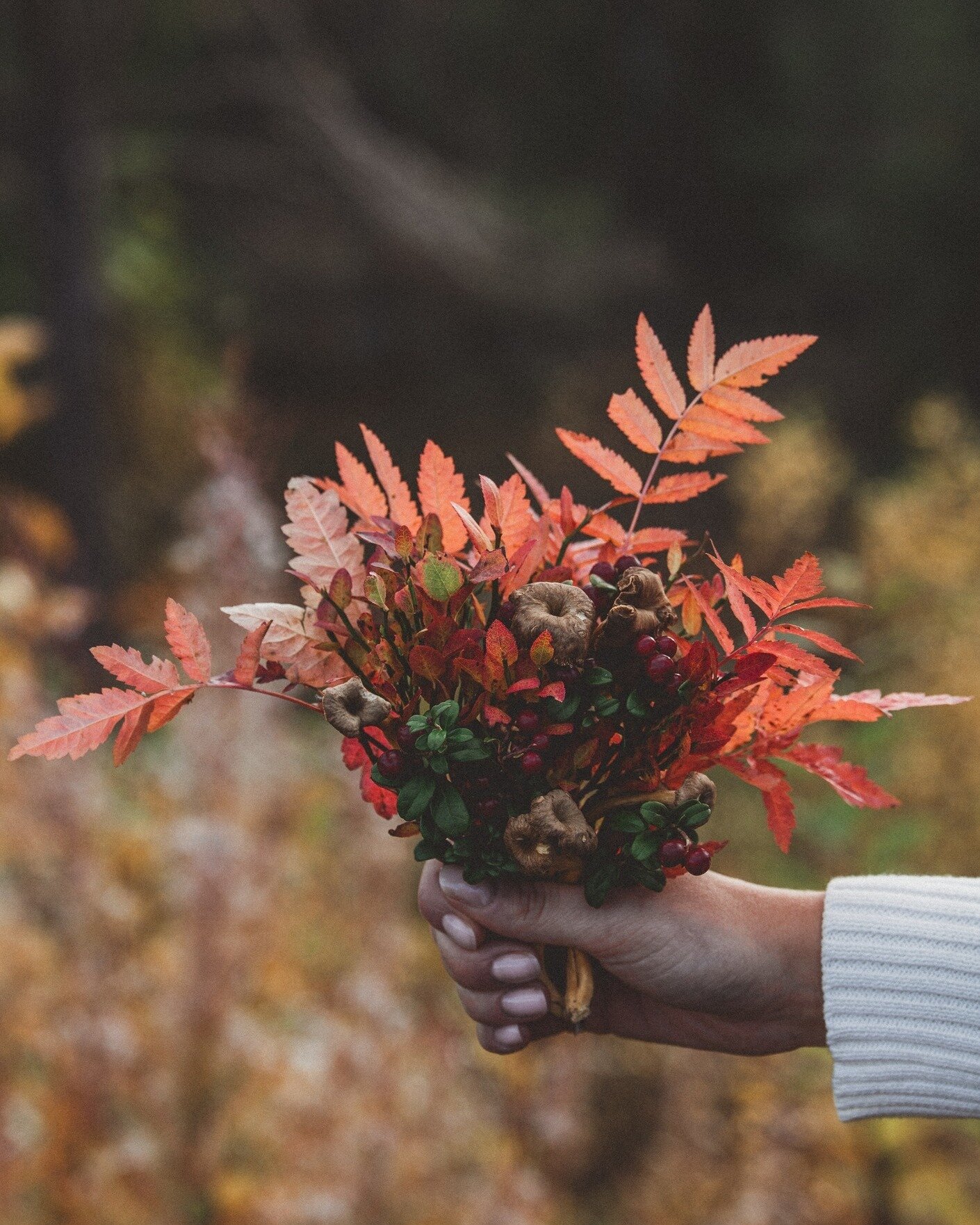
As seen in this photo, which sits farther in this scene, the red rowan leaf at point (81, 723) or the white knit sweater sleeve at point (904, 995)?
the white knit sweater sleeve at point (904, 995)

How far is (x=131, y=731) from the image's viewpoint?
21.8 inches

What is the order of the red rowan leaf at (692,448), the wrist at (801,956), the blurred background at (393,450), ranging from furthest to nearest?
the blurred background at (393,450) < the wrist at (801,956) < the red rowan leaf at (692,448)

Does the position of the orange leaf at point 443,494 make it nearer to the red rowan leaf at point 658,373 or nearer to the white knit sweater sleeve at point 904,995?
the red rowan leaf at point 658,373

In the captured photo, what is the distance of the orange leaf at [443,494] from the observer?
23.3 inches

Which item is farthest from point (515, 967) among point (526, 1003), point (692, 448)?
point (692, 448)

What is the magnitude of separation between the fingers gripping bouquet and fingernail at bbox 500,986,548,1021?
110 millimetres

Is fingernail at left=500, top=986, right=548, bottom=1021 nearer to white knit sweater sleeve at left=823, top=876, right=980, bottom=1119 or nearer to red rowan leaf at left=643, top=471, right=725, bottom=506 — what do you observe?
white knit sweater sleeve at left=823, top=876, right=980, bottom=1119

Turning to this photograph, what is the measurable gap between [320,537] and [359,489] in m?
0.04

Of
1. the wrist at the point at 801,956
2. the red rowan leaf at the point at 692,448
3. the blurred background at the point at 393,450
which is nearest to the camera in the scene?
the red rowan leaf at the point at 692,448

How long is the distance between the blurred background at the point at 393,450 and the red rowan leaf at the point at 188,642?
0.62 metres

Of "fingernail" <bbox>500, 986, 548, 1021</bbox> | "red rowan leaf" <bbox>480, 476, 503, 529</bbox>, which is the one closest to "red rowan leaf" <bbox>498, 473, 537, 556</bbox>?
"red rowan leaf" <bbox>480, 476, 503, 529</bbox>

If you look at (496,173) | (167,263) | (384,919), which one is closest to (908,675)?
(384,919)

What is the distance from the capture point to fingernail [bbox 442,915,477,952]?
27.2 inches

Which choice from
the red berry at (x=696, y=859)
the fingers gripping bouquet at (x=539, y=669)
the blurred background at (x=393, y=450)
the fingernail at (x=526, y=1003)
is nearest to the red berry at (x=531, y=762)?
the fingers gripping bouquet at (x=539, y=669)
